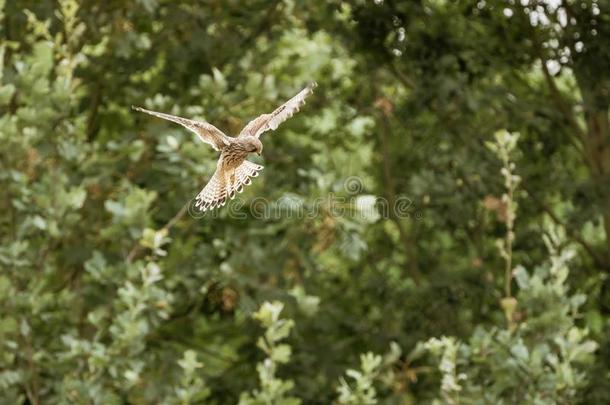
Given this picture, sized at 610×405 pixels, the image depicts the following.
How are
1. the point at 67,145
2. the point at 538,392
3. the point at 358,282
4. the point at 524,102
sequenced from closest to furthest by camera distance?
1. the point at 538,392
2. the point at 67,145
3. the point at 524,102
4. the point at 358,282

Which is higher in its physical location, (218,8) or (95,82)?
(218,8)

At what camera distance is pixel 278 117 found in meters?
3.57

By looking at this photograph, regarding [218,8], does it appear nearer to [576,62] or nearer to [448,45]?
[448,45]

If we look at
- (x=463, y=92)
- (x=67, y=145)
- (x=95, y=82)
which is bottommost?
(x=95, y=82)

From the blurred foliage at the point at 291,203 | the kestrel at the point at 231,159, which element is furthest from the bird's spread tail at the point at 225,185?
the blurred foliage at the point at 291,203

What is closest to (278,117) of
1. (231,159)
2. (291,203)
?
(231,159)

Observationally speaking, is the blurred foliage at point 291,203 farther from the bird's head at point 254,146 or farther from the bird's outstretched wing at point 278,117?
the bird's head at point 254,146

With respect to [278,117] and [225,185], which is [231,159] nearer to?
[225,185]

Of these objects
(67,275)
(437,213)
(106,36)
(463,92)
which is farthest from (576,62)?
(67,275)

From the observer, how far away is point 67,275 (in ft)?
29.5

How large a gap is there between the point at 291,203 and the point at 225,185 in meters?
4.51

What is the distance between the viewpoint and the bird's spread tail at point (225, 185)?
335 centimetres

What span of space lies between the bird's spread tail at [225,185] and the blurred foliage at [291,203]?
128 inches

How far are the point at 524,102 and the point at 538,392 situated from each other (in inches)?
110
